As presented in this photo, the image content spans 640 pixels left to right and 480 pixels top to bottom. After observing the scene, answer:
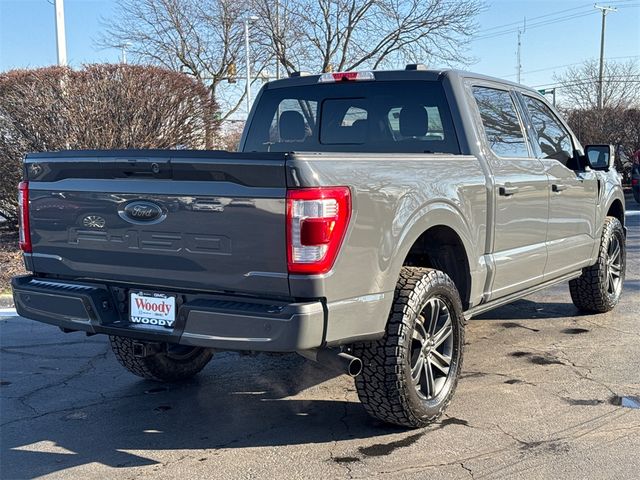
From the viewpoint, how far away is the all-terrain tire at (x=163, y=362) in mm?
4781

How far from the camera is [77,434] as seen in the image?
13.3ft

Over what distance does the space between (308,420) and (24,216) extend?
2.04 meters

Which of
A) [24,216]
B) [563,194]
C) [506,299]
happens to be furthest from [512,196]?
[24,216]

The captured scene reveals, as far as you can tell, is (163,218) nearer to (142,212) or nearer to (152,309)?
(142,212)

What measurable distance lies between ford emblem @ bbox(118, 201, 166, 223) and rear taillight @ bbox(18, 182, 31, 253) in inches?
29.7

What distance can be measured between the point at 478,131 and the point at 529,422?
1.89 m

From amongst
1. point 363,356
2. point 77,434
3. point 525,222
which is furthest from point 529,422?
point 77,434

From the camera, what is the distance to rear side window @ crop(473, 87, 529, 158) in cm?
488

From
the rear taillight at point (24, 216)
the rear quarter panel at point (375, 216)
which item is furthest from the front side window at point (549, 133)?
the rear taillight at point (24, 216)

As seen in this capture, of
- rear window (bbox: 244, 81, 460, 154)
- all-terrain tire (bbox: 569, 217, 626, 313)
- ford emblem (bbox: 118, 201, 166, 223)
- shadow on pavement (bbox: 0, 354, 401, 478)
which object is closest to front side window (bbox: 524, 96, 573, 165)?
all-terrain tire (bbox: 569, 217, 626, 313)

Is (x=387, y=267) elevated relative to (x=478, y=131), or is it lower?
lower

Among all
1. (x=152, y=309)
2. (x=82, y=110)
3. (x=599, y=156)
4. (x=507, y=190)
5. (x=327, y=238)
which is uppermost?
(x=82, y=110)

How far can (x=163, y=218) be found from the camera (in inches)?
138

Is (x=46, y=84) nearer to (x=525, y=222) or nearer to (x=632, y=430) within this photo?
(x=525, y=222)
